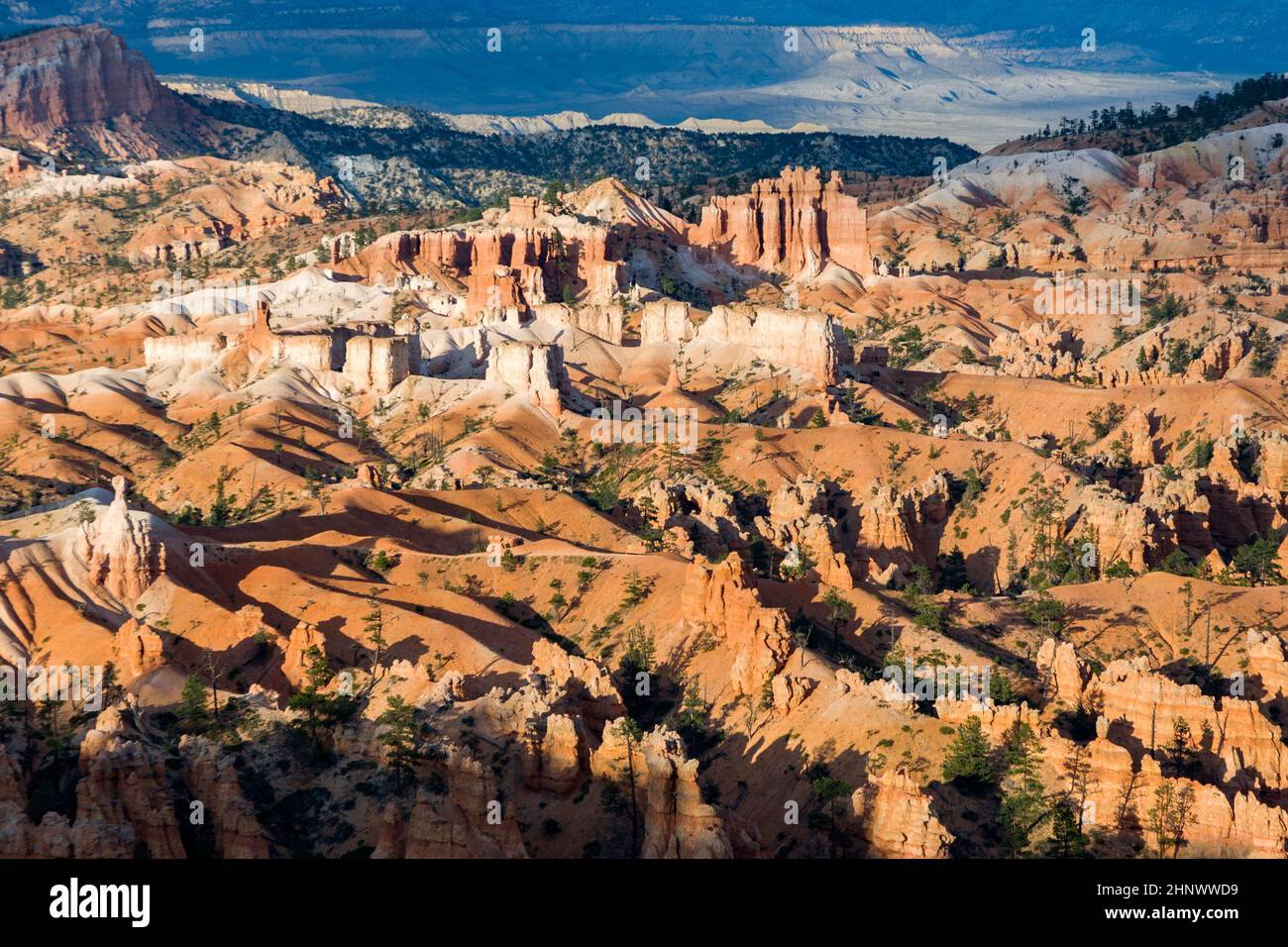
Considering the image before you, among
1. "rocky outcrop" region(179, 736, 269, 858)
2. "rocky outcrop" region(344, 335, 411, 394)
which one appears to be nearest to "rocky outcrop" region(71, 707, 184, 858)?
"rocky outcrop" region(179, 736, 269, 858)

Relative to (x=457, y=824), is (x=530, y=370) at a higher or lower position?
higher

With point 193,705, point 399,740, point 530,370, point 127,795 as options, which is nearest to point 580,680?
point 399,740

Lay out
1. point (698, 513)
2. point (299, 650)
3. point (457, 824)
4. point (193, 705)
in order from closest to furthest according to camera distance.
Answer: point (457, 824) → point (193, 705) → point (299, 650) → point (698, 513)

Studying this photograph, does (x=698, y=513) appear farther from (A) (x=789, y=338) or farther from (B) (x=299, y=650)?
(A) (x=789, y=338)

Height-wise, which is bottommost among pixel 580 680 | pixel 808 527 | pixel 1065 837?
pixel 1065 837

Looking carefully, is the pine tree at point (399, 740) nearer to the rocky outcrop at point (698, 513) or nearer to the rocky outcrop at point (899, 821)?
the rocky outcrop at point (899, 821)

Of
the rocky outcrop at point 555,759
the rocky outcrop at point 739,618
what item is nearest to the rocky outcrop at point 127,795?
the rocky outcrop at point 555,759

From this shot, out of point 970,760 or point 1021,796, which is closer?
point 1021,796

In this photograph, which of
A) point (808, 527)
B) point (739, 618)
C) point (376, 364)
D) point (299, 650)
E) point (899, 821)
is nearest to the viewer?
point (899, 821)
